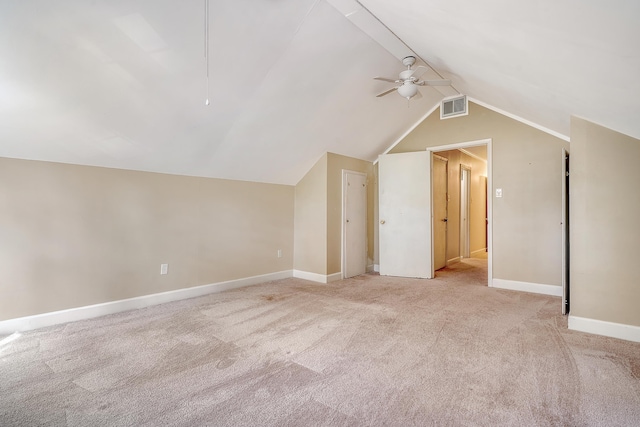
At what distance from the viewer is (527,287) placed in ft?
13.3

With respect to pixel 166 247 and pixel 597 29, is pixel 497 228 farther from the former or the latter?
pixel 166 247

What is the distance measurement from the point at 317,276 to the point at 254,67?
3.08 meters

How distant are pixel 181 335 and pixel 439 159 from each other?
515cm

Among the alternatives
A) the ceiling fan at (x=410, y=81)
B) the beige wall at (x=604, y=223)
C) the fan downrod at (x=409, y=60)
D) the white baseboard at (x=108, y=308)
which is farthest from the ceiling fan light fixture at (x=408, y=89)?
the white baseboard at (x=108, y=308)

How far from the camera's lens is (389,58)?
3414 millimetres

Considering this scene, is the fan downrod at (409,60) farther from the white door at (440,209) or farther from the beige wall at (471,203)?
the beige wall at (471,203)

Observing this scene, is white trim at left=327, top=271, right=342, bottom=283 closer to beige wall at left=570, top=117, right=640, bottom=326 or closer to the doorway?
beige wall at left=570, top=117, right=640, bottom=326

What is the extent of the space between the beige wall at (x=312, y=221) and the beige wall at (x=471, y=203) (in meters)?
2.82

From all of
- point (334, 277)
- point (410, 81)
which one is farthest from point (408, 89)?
point (334, 277)

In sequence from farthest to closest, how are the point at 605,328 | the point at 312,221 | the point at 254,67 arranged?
the point at 312,221 < the point at 254,67 < the point at 605,328

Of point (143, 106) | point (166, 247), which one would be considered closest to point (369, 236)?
point (166, 247)

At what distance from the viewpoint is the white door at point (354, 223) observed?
4914 millimetres

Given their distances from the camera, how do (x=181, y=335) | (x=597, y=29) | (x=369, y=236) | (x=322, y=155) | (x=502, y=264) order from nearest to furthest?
(x=597, y=29) → (x=181, y=335) → (x=502, y=264) → (x=322, y=155) → (x=369, y=236)

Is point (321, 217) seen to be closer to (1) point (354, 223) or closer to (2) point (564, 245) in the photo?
(1) point (354, 223)
